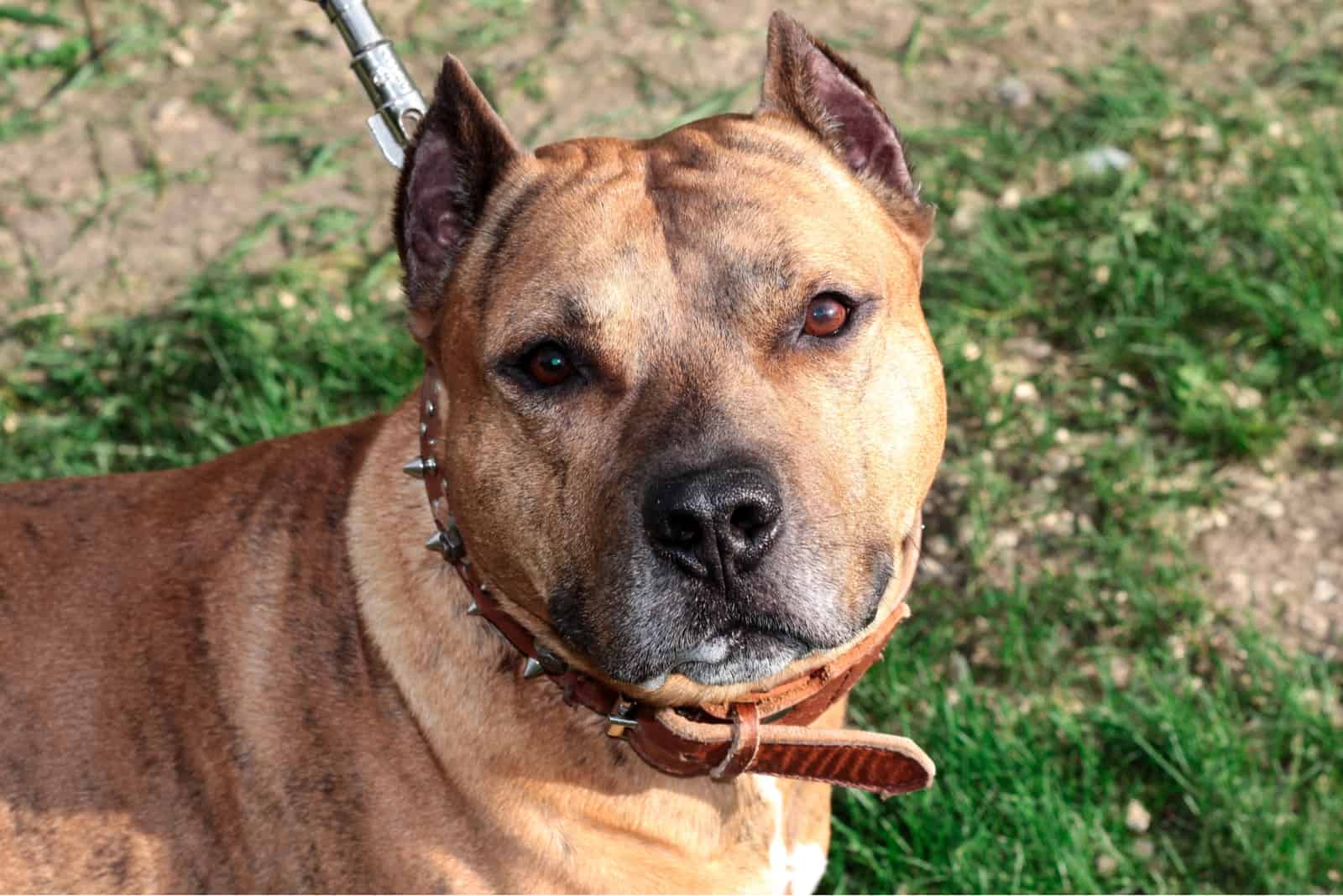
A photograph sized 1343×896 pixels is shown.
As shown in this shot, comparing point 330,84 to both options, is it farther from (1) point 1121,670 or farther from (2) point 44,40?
(1) point 1121,670

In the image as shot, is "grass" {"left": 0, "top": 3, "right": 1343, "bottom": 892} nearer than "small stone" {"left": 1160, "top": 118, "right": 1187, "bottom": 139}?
Yes

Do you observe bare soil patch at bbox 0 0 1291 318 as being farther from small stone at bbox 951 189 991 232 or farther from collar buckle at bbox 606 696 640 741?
collar buckle at bbox 606 696 640 741

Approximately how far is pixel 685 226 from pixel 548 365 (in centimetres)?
43

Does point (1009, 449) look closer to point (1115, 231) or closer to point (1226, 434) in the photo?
point (1226, 434)

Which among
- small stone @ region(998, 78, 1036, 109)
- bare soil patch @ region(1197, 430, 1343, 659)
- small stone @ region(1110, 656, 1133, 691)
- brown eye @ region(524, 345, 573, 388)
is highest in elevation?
brown eye @ region(524, 345, 573, 388)

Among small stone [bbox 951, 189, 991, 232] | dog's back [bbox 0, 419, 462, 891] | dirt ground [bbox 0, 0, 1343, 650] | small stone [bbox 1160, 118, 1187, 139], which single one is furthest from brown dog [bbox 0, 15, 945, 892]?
small stone [bbox 1160, 118, 1187, 139]

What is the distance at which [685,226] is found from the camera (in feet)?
10.2

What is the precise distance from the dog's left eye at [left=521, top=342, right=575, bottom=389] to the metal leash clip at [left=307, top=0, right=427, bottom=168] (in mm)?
1068

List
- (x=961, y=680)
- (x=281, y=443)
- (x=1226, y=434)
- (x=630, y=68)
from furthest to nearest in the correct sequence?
(x=630, y=68) → (x=1226, y=434) → (x=961, y=680) → (x=281, y=443)

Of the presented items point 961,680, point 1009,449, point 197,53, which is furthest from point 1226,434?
point 197,53

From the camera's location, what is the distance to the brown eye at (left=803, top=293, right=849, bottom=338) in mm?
3096

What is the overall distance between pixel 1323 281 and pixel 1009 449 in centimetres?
143

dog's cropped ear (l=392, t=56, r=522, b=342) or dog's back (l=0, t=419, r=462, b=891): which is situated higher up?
dog's cropped ear (l=392, t=56, r=522, b=342)

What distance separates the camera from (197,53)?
6.86 metres
